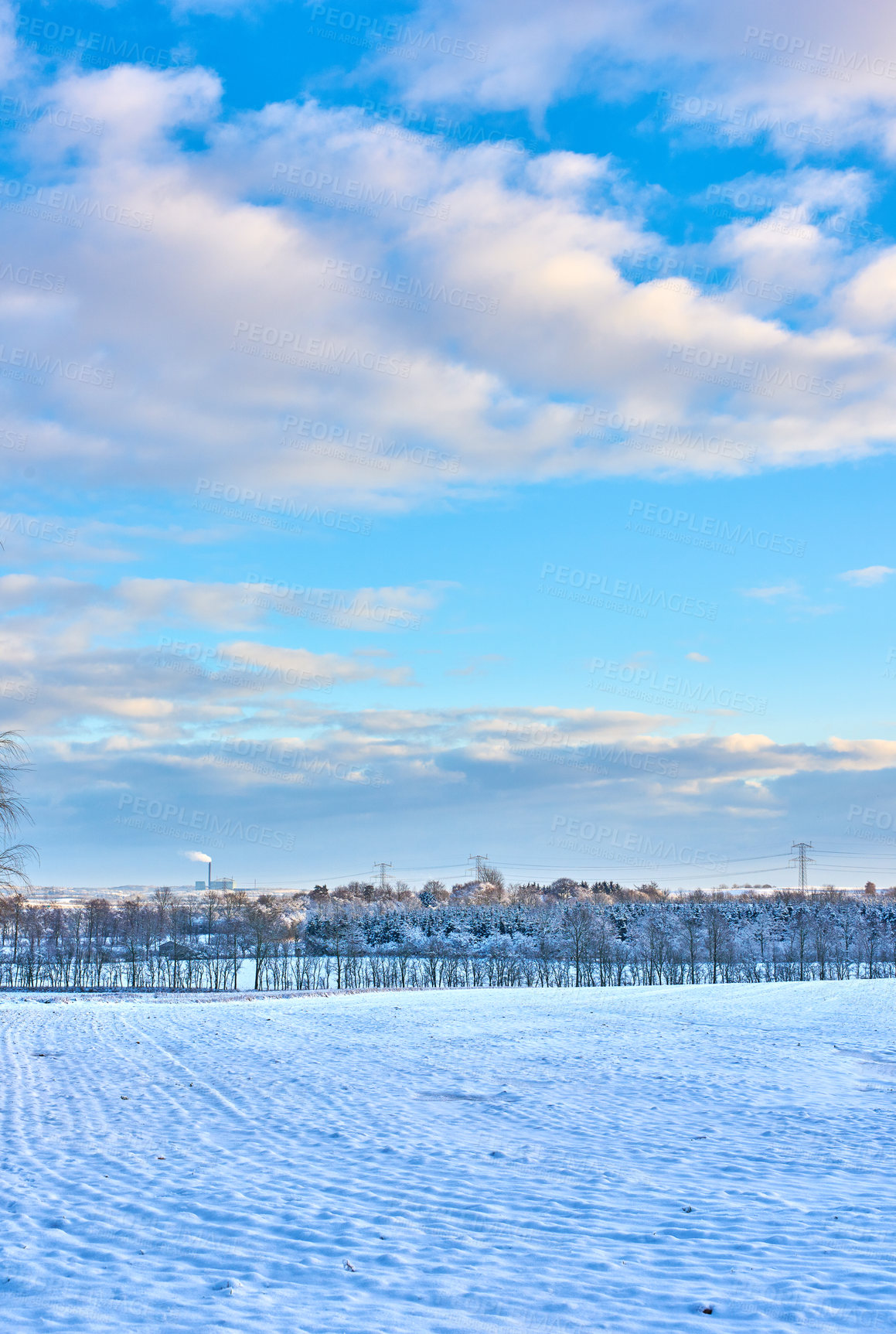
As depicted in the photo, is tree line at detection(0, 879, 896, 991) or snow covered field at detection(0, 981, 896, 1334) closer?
snow covered field at detection(0, 981, 896, 1334)

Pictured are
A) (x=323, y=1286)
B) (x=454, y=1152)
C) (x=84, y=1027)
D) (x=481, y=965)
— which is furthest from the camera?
(x=481, y=965)

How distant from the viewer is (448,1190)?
1255cm

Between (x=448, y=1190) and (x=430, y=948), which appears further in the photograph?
(x=430, y=948)

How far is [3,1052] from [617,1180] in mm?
22098

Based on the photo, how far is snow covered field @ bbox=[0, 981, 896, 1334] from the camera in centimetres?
858

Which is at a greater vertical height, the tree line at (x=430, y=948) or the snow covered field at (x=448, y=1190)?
the snow covered field at (x=448, y=1190)

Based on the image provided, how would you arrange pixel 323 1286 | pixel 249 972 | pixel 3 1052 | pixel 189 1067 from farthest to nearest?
pixel 249 972 < pixel 3 1052 < pixel 189 1067 < pixel 323 1286

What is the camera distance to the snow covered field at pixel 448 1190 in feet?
28.1

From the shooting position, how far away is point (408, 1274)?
936 centimetres

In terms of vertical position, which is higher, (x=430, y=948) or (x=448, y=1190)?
(x=448, y=1190)

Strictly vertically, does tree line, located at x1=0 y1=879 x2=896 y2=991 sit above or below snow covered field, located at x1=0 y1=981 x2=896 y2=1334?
below

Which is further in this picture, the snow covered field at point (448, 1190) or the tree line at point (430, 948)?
the tree line at point (430, 948)

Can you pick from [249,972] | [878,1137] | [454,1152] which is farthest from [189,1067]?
[249,972]

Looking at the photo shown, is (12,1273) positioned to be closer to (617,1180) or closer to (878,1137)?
(617,1180)
